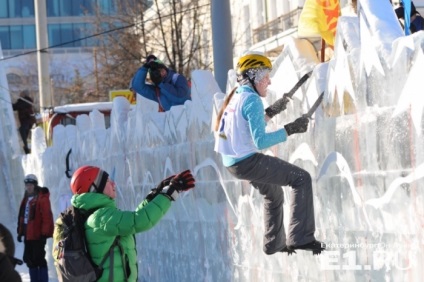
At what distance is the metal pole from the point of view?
14672mm

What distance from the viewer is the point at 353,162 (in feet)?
27.9

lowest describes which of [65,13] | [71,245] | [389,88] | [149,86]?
[71,245]

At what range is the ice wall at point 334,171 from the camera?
7.68m

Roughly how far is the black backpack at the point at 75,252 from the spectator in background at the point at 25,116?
2139 centimetres

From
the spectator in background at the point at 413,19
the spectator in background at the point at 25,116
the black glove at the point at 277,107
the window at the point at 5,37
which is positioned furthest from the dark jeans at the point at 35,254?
the window at the point at 5,37

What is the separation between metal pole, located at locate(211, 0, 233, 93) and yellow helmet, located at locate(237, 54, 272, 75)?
221 inches

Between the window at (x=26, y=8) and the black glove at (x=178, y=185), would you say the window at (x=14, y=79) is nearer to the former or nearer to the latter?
the window at (x=26, y=8)

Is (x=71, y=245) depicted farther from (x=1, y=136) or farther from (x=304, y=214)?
(x=1, y=136)

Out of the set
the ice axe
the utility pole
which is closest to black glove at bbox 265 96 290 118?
the ice axe

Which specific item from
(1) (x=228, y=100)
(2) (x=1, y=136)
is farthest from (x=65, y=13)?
(1) (x=228, y=100)

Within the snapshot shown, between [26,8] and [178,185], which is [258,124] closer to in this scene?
[178,185]

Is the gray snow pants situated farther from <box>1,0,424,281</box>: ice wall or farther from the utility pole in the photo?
the utility pole

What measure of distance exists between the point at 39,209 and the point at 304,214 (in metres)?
9.25

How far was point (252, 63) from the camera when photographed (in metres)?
8.80
